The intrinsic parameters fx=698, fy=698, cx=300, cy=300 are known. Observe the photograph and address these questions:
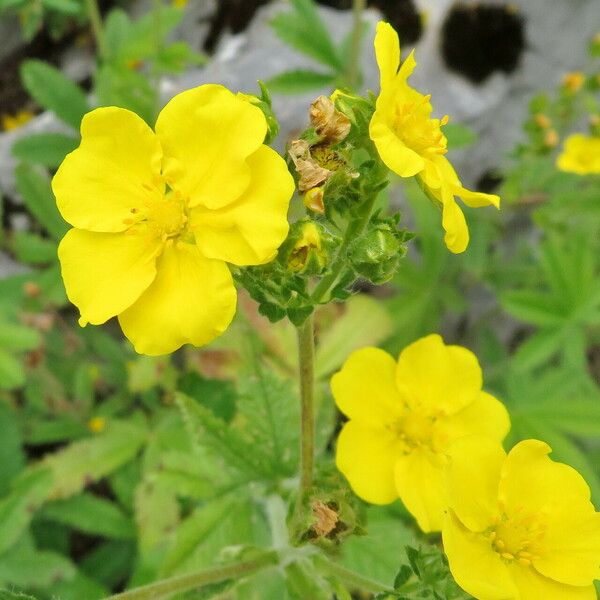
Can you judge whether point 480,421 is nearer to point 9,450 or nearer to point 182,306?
point 182,306

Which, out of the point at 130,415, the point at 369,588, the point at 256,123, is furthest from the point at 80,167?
the point at 130,415

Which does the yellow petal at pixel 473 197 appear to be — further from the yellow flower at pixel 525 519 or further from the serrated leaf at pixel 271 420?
the serrated leaf at pixel 271 420

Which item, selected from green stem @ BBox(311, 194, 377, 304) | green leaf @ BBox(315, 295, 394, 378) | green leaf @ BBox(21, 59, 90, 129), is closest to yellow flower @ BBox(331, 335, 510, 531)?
green stem @ BBox(311, 194, 377, 304)

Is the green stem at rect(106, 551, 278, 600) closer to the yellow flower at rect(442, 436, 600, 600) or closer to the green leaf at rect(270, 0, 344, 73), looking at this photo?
the yellow flower at rect(442, 436, 600, 600)

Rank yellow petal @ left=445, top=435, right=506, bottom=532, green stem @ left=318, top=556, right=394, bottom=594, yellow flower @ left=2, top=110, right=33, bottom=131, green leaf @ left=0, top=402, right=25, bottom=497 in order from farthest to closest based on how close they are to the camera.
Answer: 1. yellow flower @ left=2, top=110, right=33, bottom=131
2. green leaf @ left=0, top=402, right=25, bottom=497
3. green stem @ left=318, top=556, right=394, bottom=594
4. yellow petal @ left=445, top=435, right=506, bottom=532

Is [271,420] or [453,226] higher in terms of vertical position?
[453,226]

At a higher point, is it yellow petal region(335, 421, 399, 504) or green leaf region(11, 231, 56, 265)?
yellow petal region(335, 421, 399, 504)

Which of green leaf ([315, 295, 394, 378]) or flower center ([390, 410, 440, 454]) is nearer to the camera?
flower center ([390, 410, 440, 454])

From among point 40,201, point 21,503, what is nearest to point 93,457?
point 21,503
